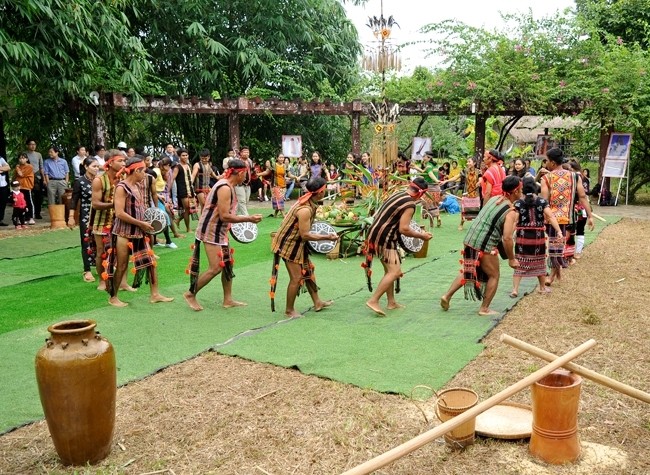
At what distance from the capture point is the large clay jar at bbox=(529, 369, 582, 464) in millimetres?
3174

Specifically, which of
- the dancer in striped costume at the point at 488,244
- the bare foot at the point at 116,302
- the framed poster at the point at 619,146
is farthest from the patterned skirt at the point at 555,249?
the framed poster at the point at 619,146

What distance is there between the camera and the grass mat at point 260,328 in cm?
459

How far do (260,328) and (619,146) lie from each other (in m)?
14.0

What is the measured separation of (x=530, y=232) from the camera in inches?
258

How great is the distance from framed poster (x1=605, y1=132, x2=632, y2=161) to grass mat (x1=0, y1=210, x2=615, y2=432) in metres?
10.1

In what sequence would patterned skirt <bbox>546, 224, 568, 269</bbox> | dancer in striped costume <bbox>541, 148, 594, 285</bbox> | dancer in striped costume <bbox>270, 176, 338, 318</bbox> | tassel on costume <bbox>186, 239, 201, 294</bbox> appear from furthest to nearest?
dancer in striped costume <bbox>541, 148, 594, 285</bbox>, patterned skirt <bbox>546, 224, 568, 269</bbox>, tassel on costume <bbox>186, 239, 201, 294</bbox>, dancer in striped costume <bbox>270, 176, 338, 318</bbox>

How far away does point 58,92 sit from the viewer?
13.2 metres

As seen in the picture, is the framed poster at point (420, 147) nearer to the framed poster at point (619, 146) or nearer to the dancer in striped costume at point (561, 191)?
the framed poster at point (619, 146)

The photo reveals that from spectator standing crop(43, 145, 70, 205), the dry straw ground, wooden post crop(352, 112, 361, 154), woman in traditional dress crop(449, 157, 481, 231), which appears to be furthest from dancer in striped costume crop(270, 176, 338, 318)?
wooden post crop(352, 112, 361, 154)

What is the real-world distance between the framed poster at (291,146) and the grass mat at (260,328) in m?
10.1

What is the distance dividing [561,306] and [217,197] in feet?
12.1

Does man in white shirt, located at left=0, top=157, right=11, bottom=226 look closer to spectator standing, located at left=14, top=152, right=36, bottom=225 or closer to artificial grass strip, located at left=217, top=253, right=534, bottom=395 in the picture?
spectator standing, located at left=14, top=152, right=36, bottom=225

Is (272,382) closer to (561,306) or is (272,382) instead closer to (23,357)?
(23,357)

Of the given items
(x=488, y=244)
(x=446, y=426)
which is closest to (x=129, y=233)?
(x=488, y=244)
